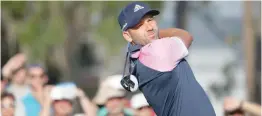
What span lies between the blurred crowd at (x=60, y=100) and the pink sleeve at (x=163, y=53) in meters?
2.11

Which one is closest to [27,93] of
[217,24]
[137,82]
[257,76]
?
[137,82]

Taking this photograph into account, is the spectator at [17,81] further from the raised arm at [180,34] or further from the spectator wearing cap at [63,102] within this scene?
the raised arm at [180,34]

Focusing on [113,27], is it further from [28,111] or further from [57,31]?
[28,111]

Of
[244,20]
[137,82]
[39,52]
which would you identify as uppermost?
[137,82]

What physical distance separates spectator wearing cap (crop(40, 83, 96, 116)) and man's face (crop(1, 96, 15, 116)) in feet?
1.12

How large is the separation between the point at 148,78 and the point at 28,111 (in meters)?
3.28

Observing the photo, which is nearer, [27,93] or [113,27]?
[27,93]

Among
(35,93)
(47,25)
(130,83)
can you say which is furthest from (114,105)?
(47,25)

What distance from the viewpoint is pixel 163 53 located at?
462cm

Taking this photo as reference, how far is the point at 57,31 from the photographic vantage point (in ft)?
47.1

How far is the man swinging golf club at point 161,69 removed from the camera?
461cm

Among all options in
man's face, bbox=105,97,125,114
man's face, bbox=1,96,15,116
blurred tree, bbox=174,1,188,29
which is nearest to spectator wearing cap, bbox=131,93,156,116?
man's face, bbox=105,97,125,114

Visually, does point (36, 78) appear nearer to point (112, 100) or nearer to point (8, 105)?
point (8, 105)

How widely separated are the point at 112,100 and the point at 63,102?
41 cm
